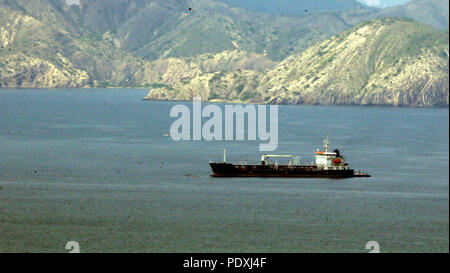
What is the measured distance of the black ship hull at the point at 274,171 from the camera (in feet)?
595

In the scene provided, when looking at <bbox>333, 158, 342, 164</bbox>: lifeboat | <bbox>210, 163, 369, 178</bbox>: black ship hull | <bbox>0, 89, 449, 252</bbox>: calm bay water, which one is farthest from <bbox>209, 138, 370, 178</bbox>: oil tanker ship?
<bbox>0, 89, 449, 252</bbox>: calm bay water

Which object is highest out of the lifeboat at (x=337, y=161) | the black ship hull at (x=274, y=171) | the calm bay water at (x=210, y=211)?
the lifeboat at (x=337, y=161)

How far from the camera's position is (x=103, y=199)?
488 ft

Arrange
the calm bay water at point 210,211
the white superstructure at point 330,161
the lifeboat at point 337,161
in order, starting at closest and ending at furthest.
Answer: the calm bay water at point 210,211 < the white superstructure at point 330,161 < the lifeboat at point 337,161

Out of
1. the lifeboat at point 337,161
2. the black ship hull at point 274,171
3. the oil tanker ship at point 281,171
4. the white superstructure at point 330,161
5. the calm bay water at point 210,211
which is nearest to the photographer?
the calm bay water at point 210,211

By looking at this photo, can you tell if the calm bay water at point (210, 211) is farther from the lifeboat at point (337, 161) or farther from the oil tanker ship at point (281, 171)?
the lifeboat at point (337, 161)

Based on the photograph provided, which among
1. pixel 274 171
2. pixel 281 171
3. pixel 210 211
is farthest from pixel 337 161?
pixel 210 211

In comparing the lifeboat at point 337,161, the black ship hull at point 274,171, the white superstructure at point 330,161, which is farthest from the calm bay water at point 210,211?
the lifeboat at point 337,161

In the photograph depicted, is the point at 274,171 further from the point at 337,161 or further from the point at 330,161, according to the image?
the point at 337,161

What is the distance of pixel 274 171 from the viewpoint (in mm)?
183125

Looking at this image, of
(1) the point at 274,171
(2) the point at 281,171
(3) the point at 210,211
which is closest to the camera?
(3) the point at 210,211

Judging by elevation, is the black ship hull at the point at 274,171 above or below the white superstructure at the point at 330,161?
below

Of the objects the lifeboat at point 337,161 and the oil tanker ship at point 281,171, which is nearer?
the oil tanker ship at point 281,171
